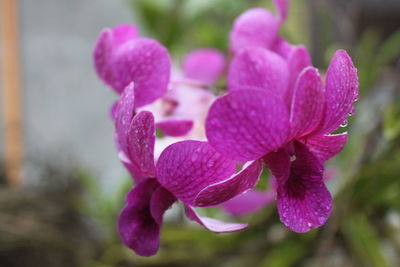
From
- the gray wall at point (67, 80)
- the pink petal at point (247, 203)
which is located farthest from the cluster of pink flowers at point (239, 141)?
the gray wall at point (67, 80)

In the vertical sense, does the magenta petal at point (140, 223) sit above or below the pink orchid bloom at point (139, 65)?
below

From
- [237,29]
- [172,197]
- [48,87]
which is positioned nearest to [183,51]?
[237,29]

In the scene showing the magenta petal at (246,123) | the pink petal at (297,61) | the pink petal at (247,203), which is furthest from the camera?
the pink petal at (247,203)

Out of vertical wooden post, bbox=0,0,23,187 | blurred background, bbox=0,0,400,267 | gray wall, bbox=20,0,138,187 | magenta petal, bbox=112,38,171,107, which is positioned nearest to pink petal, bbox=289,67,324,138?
magenta petal, bbox=112,38,171,107

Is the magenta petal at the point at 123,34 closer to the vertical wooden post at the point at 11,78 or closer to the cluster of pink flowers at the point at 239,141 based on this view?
the cluster of pink flowers at the point at 239,141

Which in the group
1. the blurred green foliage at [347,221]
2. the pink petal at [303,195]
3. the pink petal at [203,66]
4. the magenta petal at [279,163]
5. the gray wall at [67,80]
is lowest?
the gray wall at [67,80]

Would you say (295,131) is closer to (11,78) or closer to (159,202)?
(159,202)
